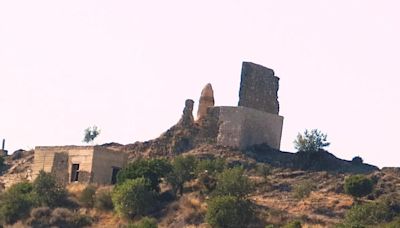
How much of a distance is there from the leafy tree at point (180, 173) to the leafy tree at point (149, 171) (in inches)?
14.9

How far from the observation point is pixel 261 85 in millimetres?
60906

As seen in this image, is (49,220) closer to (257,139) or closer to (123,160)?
(123,160)

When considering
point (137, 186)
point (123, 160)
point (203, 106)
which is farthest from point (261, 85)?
point (137, 186)

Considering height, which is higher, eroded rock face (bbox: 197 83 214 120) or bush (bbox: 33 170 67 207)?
eroded rock face (bbox: 197 83 214 120)

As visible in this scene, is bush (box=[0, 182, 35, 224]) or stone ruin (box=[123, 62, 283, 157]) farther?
stone ruin (box=[123, 62, 283, 157])

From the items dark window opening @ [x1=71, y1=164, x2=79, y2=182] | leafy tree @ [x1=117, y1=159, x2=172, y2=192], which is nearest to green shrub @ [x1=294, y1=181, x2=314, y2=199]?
leafy tree @ [x1=117, y1=159, x2=172, y2=192]

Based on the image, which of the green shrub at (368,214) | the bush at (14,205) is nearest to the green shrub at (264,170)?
the green shrub at (368,214)

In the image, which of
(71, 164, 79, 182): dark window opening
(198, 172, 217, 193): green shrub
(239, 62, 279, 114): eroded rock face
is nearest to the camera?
(198, 172, 217, 193): green shrub

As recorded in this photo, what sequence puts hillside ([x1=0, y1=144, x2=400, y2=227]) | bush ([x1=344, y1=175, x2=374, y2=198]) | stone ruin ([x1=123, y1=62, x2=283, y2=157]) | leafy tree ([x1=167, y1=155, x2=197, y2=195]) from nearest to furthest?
hillside ([x1=0, y1=144, x2=400, y2=227])
bush ([x1=344, y1=175, x2=374, y2=198])
leafy tree ([x1=167, y1=155, x2=197, y2=195])
stone ruin ([x1=123, y1=62, x2=283, y2=157])

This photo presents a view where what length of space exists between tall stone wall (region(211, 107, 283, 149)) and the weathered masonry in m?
5.34

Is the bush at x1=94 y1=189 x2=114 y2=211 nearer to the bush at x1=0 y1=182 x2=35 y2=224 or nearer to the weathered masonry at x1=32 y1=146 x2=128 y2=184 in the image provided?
the bush at x1=0 y1=182 x2=35 y2=224

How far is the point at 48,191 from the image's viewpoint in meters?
53.0

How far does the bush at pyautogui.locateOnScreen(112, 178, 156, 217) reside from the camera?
1955 inches

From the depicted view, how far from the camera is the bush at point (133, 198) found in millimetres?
49656
